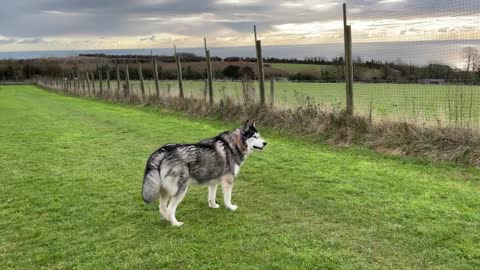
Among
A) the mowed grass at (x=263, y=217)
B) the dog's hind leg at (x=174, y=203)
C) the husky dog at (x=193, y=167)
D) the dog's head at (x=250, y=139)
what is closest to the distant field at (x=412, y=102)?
the mowed grass at (x=263, y=217)

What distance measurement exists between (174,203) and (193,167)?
1.74 ft

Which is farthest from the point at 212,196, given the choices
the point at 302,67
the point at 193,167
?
the point at 302,67

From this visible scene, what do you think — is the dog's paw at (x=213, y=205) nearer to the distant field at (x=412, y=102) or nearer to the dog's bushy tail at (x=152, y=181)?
the dog's bushy tail at (x=152, y=181)

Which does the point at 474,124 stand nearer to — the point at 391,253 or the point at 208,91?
the point at 391,253

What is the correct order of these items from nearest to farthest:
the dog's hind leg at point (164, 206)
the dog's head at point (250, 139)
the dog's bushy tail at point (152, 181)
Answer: the dog's bushy tail at point (152, 181) < the dog's hind leg at point (164, 206) < the dog's head at point (250, 139)

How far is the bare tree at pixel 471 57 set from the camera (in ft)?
32.2

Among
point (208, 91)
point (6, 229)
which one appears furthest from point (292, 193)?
point (208, 91)

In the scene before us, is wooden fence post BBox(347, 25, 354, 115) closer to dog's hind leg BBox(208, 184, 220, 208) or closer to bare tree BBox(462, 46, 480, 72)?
bare tree BBox(462, 46, 480, 72)

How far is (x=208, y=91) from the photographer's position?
19750 millimetres

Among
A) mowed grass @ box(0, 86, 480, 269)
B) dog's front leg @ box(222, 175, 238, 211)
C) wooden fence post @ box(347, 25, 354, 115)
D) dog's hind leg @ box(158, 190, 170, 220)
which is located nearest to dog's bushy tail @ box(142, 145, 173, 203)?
dog's hind leg @ box(158, 190, 170, 220)

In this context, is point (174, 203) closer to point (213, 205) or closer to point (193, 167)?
point (193, 167)

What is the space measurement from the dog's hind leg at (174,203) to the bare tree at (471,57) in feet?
24.6

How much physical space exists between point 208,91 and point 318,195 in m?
13.3

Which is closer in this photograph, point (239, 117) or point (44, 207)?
point (44, 207)
